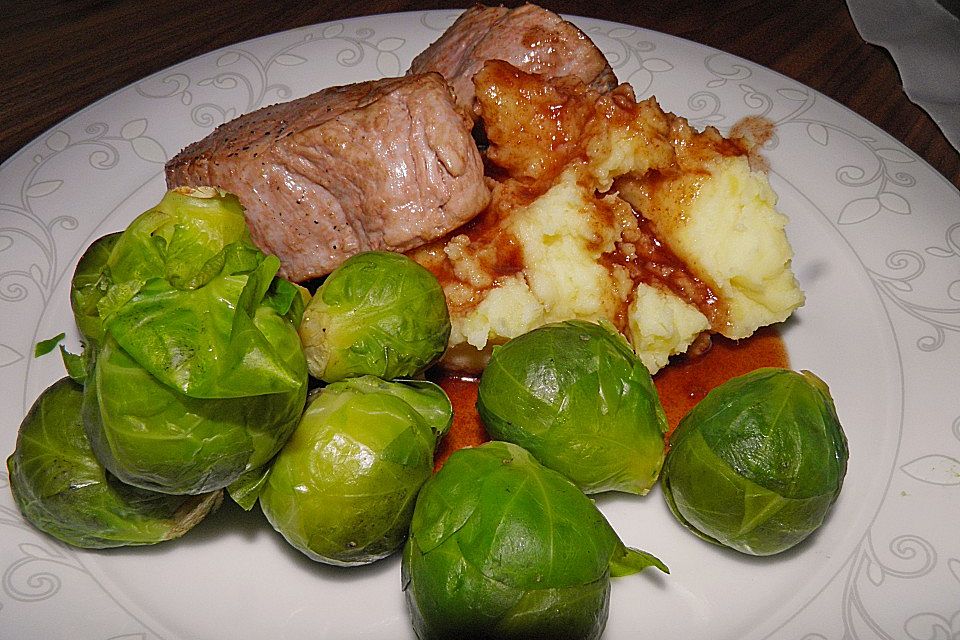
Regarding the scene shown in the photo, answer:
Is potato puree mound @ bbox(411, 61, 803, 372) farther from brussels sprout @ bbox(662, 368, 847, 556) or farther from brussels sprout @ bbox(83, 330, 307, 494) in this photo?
brussels sprout @ bbox(83, 330, 307, 494)

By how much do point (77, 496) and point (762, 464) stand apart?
1995 millimetres

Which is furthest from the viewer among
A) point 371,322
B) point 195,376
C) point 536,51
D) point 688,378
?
point 536,51

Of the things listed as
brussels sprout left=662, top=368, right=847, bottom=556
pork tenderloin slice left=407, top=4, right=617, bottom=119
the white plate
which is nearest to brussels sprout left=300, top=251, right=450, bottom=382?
the white plate

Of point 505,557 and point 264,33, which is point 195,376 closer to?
point 505,557

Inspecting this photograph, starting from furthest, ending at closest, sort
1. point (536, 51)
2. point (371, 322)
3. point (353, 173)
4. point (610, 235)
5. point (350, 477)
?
1. point (536, 51)
2. point (610, 235)
3. point (353, 173)
4. point (371, 322)
5. point (350, 477)

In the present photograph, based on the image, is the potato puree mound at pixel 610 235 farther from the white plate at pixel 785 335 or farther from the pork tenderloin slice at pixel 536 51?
the white plate at pixel 785 335

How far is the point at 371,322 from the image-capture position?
2.70m

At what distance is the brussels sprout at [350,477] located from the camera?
2381 mm

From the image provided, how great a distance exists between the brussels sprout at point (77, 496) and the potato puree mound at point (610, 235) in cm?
122

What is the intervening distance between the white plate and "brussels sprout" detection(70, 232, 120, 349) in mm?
443

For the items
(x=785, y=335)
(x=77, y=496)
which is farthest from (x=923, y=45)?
(x=77, y=496)

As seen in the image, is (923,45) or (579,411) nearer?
(579,411)

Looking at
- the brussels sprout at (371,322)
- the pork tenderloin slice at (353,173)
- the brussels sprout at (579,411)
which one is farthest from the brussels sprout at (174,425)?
the pork tenderloin slice at (353,173)

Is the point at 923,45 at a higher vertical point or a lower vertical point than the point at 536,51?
lower
